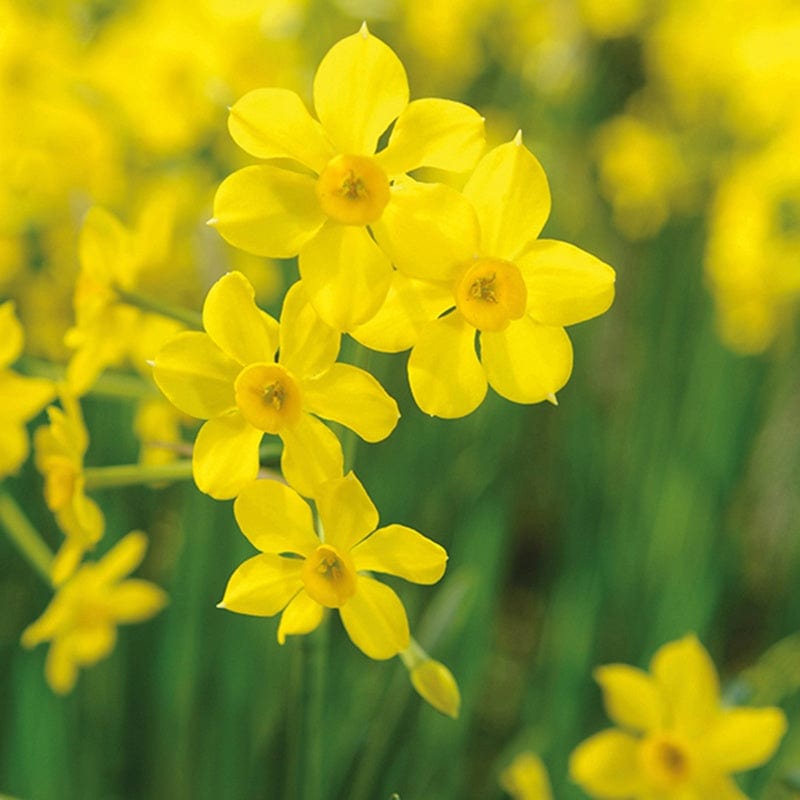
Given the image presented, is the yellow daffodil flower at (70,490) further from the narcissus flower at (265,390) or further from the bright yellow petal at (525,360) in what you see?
the bright yellow petal at (525,360)

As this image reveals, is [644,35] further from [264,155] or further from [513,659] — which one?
[264,155]

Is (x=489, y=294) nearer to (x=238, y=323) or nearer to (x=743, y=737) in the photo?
(x=238, y=323)

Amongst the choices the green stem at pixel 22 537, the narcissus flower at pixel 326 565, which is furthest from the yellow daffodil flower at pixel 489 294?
the green stem at pixel 22 537

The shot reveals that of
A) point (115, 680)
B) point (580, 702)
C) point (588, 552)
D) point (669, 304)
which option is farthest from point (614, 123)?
point (115, 680)

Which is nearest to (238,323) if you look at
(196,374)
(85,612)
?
(196,374)

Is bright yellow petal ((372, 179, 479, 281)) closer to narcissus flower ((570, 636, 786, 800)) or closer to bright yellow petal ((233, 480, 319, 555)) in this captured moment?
bright yellow petal ((233, 480, 319, 555))

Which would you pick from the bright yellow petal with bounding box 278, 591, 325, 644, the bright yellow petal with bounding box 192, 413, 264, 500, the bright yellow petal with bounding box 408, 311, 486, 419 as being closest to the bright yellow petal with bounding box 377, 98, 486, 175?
the bright yellow petal with bounding box 408, 311, 486, 419
